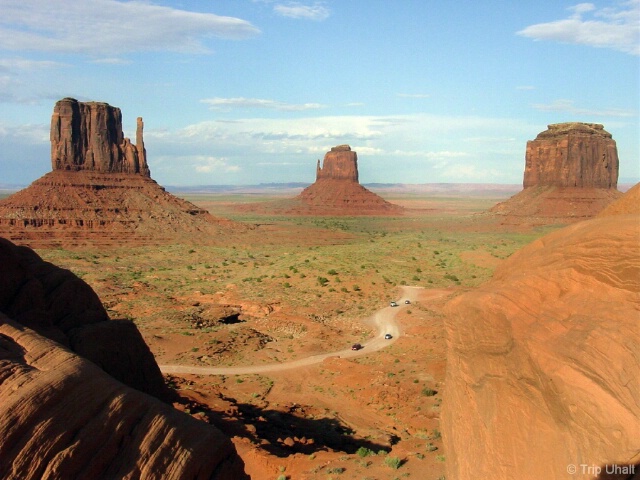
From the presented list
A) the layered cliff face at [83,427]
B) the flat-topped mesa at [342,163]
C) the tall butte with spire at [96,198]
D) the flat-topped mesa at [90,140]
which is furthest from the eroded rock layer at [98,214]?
the flat-topped mesa at [342,163]

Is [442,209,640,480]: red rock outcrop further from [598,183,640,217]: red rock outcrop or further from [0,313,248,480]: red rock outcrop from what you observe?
[0,313,248,480]: red rock outcrop

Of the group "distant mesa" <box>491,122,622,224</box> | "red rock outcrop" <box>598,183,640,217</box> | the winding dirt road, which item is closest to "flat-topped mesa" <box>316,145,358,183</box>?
"distant mesa" <box>491,122,622,224</box>

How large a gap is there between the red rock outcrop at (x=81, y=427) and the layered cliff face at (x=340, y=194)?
159m

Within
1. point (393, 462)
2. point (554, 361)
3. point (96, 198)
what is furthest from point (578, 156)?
point (554, 361)

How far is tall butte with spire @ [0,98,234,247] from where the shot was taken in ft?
274

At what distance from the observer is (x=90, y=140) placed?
9894 centimetres

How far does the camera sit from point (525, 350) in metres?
6.36

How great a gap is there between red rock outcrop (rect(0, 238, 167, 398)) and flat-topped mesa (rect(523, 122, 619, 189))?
11186 cm

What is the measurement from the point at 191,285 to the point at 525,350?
4698 cm

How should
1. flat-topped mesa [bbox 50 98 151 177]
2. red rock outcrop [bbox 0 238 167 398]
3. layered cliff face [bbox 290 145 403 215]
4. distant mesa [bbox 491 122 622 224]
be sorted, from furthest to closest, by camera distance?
layered cliff face [bbox 290 145 403 215] → distant mesa [bbox 491 122 622 224] → flat-topped mesa [bbox 50 98 151 177] → red rock outcrop [bbox 0 238 167 398]

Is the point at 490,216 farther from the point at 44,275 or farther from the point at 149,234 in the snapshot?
the point at 44,275

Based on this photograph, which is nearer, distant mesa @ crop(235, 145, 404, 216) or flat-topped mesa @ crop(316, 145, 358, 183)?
distant mesa @ crop(235, 145, 404, 216)

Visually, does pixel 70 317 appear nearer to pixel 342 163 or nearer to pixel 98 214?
pixel 98 214

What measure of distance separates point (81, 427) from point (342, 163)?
178572mm
